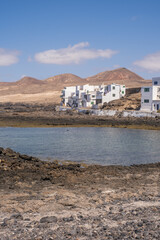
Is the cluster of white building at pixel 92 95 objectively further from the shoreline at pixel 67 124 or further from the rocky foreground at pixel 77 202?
the rocky foreground at pixel 77 202

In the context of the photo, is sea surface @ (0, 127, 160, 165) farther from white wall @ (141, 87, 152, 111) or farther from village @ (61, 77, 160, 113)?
village @ (61, 77, 160, 113)

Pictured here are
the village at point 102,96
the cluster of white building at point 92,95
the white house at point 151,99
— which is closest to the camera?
the white house at point 151,99

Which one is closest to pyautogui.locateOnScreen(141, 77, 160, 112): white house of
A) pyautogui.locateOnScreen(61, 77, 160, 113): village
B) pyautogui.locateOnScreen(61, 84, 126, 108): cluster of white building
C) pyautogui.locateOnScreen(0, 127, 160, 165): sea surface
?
pyautogui.locateOnScreen(61, 77, 160, 113): village

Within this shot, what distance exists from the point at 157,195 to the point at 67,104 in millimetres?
81883

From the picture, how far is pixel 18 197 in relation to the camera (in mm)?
11961

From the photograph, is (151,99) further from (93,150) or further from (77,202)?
(77,202)

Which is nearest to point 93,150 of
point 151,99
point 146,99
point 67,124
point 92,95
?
point 67,124

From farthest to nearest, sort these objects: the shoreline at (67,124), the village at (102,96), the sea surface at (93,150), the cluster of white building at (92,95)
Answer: the cluster of white building at (92,95), the village at (102,96), the shoreline at (67,124), the sea surface at (93,150)

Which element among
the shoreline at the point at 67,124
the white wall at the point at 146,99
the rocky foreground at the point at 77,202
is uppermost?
the white wall at the point at 146,99

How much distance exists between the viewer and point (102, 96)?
80938 millimetres

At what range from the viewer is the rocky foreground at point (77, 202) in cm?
859

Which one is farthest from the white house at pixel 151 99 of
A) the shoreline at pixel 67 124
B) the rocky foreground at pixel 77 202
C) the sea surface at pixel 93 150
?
the rocky foreground at pixel 77 202

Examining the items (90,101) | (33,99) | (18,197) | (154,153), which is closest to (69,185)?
(18,197)

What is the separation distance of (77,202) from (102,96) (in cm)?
7033
